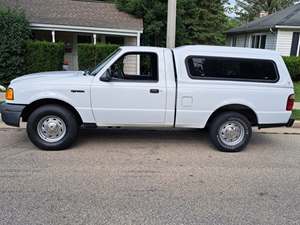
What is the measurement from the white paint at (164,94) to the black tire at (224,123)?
210 mm

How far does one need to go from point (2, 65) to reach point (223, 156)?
34.2 ft

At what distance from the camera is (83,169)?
472 cm

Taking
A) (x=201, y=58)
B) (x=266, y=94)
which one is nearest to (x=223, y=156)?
(x=266, y=94)

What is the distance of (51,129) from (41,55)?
8280mm

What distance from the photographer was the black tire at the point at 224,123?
575 cm

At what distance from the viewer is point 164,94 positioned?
5.52m

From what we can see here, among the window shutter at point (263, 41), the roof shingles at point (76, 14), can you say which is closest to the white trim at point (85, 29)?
the roof shingles at point (76, 14)

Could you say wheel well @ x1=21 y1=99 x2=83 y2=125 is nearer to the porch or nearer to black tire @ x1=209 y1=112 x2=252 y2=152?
black tire @ x1=209 y1=112 x2=252 y2=152

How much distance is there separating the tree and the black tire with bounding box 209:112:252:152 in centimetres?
4569

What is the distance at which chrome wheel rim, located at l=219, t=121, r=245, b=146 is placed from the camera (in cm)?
582

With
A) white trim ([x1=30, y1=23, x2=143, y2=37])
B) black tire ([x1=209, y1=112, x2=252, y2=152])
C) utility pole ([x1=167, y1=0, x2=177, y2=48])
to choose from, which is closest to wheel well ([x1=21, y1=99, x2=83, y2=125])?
black tire ([x1=209, y1=112, x2=252, y2=152])

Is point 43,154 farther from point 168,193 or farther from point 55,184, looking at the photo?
point 168,193

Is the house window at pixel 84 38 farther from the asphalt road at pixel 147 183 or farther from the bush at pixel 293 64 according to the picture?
the asphalt road at pixel 147 183

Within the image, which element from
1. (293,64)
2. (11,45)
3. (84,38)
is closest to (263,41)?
(293,64)
